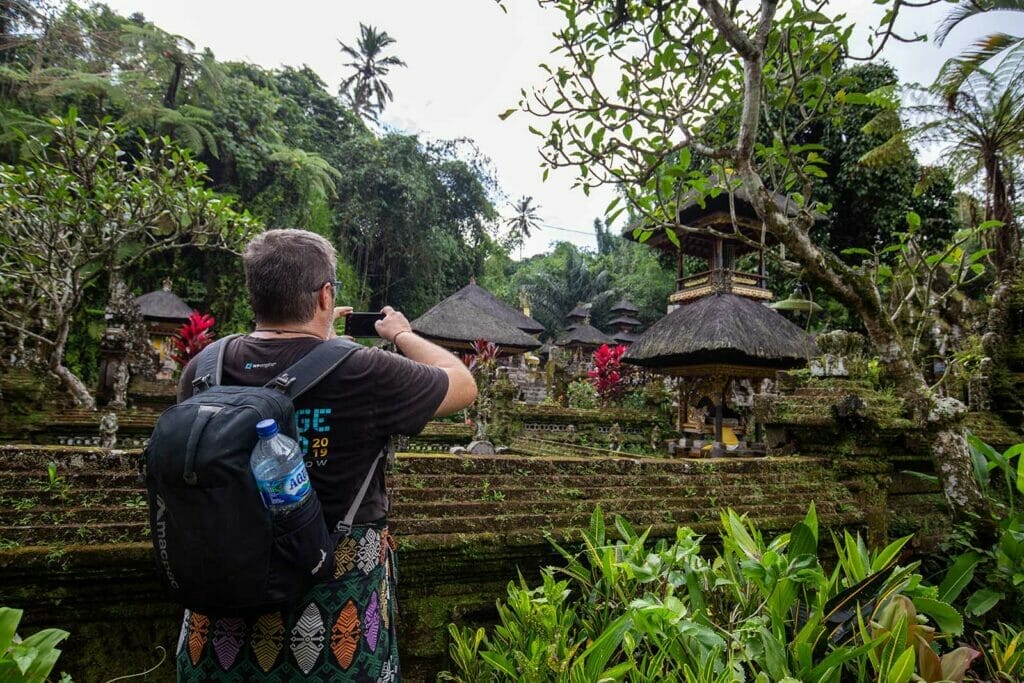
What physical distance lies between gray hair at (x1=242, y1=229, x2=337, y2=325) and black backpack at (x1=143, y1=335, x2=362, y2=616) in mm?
294

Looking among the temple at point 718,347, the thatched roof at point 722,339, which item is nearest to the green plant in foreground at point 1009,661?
the temple at point 718,347

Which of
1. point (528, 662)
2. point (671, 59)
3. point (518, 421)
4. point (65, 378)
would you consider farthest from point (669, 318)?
point (528, 662)

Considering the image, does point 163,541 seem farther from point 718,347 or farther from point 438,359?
point 718,347

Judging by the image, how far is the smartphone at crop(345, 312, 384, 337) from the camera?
6.08 ft

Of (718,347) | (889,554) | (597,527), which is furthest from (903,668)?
(718,347)

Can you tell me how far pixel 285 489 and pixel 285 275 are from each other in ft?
1.91

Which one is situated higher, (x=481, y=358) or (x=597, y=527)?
(x=481, y=358)

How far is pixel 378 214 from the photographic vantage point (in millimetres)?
25094

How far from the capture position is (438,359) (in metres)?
1.74

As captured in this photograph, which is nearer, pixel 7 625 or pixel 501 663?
pixel 7 625

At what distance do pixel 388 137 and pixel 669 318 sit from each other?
1734 cm

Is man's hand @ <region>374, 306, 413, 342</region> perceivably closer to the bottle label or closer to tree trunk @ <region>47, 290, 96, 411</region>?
the bottle label

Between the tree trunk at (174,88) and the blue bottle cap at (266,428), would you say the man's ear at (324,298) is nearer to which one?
the blue bottle cap at (266,428)

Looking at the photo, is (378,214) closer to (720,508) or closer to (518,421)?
(518,421)
